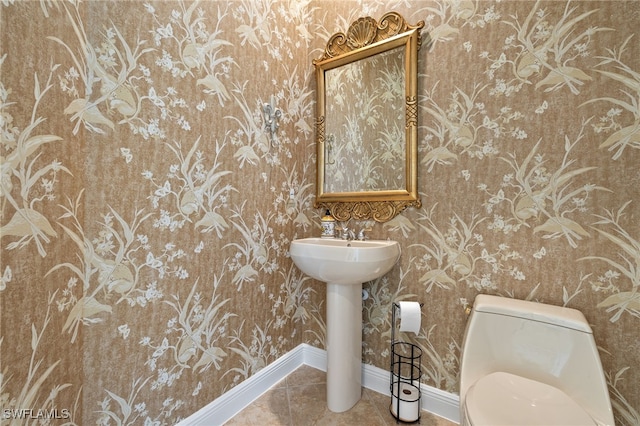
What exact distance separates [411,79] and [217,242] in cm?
126

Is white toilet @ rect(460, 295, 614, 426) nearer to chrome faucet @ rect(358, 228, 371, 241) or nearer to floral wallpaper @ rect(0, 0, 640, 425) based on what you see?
floral wallpaper @ rect(0, 0, 640, 425)

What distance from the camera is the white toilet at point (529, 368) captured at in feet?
2.56

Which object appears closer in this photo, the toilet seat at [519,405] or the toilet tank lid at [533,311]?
the toilet seat at [519,405]

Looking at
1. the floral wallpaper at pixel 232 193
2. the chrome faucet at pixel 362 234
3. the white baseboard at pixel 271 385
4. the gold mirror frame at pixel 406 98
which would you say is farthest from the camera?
the chrome faucet at pixel 362 234

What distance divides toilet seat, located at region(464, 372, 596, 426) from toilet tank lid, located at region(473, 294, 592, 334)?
0.22 m

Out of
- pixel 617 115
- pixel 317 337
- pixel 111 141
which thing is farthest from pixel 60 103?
pixel 617 115

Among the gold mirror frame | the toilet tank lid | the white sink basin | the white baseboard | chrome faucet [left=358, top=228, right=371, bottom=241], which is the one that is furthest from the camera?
chrome faucet [left=358, top=228, right=371, bottom=241]

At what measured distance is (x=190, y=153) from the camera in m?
1.09

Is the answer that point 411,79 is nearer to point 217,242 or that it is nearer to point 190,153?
point 190,153

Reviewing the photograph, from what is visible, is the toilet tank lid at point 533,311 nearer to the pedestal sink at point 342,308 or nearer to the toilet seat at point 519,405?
the toilet seat at point 519,405

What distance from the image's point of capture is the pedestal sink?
1138 millimetres

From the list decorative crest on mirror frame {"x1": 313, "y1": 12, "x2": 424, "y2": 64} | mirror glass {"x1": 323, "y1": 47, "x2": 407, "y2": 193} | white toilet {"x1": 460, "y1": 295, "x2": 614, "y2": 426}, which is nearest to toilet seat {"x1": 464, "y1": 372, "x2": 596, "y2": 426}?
white toilet {"x1": 460, "y1": 295, "x2": 614, "y2": 426}

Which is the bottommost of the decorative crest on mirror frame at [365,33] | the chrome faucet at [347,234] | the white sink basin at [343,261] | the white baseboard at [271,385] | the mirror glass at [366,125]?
the white baseboard at [271,385]

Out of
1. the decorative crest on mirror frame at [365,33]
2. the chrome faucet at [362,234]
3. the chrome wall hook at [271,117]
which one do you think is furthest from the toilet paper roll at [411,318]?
the decorative crest on mirror frame at [365,33]
